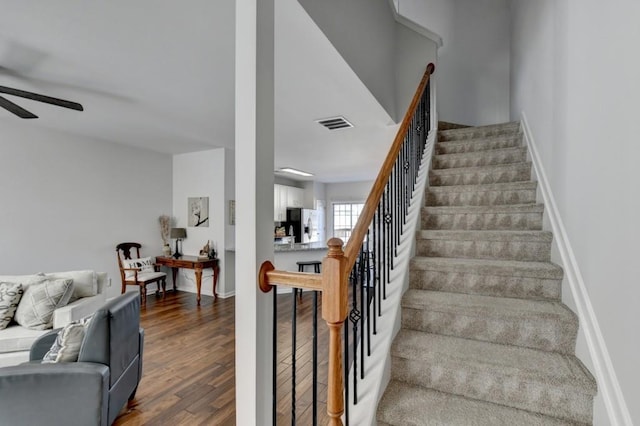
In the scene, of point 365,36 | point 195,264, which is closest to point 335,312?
point 365,36

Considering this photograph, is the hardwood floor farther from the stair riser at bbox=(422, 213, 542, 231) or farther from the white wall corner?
the white wall corner

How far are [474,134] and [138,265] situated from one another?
5174 mm

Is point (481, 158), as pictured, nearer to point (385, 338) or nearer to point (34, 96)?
point (385, 338)

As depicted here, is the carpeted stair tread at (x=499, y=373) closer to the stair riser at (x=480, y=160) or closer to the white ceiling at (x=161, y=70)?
the stair riser at (x=480, y=160)

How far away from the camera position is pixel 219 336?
3.40 m

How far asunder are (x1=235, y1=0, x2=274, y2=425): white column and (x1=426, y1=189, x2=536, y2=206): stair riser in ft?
6.08

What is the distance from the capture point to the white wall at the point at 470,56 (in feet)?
14.5

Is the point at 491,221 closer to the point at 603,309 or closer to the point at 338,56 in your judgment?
the point at 603,309

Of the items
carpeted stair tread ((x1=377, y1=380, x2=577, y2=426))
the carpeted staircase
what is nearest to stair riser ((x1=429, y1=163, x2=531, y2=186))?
the carpeted staircase

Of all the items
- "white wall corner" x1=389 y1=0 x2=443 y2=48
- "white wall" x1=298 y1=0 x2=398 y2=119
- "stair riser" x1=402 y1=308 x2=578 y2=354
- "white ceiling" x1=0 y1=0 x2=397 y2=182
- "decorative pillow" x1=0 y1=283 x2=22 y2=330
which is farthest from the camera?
"white wall corner" x1=389 y1=0 x2=443 y2=48

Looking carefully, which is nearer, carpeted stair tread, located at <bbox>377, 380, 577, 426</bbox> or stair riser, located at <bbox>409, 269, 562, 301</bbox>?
carpeted stair tread, located at <bbox>377, 380, 577, 426</bbox>

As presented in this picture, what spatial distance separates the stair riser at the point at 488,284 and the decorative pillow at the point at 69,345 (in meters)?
2.13

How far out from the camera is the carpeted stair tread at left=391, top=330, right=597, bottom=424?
1329mm

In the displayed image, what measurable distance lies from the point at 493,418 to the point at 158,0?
2.71 metres
